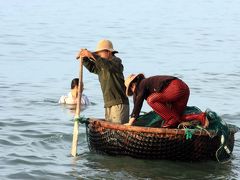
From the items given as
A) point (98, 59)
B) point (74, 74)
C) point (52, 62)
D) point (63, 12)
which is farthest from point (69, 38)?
point (98, 59)

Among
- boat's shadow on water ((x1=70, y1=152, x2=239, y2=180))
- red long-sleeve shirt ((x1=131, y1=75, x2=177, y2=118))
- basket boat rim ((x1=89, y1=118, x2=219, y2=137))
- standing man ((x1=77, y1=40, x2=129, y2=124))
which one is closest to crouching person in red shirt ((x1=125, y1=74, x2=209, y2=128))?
red long-sleeve shirt ((x1=131, y1=75, x2=177, y2=118))

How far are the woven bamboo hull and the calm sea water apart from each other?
17 centimetres

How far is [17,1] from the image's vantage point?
4372 centimetres

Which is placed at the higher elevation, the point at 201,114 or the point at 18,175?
the point at 201,114

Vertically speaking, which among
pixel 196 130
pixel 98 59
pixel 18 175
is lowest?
pixel 18 175

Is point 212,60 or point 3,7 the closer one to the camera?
point 212,60

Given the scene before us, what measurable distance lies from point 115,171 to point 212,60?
12817 mm

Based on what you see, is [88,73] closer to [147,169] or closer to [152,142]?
[147,169]

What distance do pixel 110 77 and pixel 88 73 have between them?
928 centimetres

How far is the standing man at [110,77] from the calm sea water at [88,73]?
25.5 inches

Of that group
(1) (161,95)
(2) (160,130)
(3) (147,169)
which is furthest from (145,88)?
(3) (147,169)

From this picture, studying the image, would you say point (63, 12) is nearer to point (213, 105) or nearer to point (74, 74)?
point (74, 74)

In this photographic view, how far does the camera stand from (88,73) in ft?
65.3

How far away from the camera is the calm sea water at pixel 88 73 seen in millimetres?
10508
